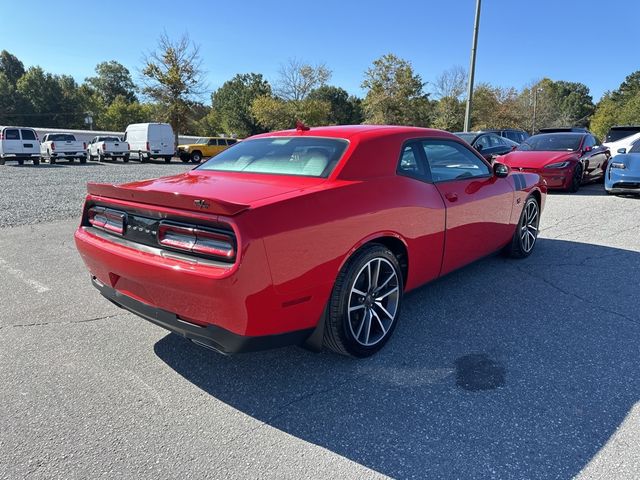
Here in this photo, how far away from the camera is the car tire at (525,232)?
4.98m

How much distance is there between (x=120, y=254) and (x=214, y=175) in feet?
3.20

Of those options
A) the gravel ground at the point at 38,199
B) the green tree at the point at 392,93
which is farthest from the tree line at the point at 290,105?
the gravel ground at the point at 38,199

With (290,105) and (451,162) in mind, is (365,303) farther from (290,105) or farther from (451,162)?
(290,105)

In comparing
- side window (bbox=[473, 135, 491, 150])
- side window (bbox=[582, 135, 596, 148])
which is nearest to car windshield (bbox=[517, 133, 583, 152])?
side window (bbox=[582, 135, 596, 148])

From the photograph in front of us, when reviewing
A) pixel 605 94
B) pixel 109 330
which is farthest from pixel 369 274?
pixel 605 94

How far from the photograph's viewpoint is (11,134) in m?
21.8

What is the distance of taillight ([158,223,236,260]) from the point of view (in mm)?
2242

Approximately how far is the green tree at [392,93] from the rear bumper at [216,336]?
3951 cm

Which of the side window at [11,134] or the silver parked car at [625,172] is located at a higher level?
the side window at [11,134]

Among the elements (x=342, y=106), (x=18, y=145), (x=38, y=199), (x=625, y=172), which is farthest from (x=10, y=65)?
(x=625, y=172)

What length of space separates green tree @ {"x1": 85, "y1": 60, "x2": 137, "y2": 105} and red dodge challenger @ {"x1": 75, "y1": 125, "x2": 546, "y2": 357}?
93.4 m

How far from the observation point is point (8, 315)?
3645 millimetres

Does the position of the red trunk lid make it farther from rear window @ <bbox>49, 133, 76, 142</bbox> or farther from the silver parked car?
rear window @ <bbox>49, 133, 76, 142</bbox>

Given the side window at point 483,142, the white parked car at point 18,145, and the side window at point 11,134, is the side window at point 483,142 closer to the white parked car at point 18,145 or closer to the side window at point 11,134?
the white parked car at point 18,145
